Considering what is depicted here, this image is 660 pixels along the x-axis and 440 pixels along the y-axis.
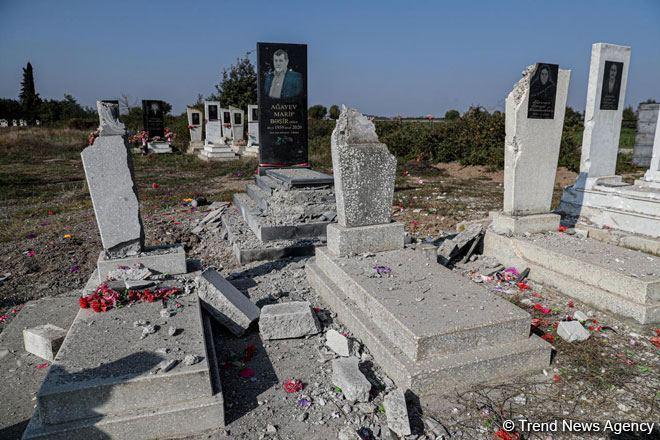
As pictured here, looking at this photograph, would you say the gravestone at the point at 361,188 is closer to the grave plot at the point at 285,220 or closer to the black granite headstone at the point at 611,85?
the grave plot at the point at 285,220

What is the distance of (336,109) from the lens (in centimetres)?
3962

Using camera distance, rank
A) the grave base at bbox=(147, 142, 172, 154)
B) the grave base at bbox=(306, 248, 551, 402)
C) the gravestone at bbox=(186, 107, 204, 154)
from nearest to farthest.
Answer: the grave base at bbox=(306, 248, 551, 402) → the grave base at bbox=(147, 142, 172, 154) → the gravestone at bbox=(186, 107, 204, 154)

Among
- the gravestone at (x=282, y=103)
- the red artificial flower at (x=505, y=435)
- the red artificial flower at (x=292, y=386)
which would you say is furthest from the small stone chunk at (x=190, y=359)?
the gravestone at (x=282, y=103)

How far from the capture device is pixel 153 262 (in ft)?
15.9

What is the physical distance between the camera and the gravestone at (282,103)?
8.38 m

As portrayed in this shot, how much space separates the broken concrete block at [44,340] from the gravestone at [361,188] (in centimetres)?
279

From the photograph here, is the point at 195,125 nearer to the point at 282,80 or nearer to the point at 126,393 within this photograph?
the point at 282,80

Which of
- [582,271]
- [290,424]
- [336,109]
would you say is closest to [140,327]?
[290,424]

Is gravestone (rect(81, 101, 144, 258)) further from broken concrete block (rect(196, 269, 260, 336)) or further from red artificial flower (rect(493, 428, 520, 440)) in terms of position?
red artificial flower (rect(493, 428, 520, 440))

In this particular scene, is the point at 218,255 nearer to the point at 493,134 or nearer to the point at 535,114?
the point at 535,114

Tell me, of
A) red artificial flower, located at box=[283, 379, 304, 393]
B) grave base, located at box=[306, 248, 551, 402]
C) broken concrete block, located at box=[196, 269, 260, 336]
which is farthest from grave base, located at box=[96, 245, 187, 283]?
red artificial flower, located at box=[283, 379, 304, 393]

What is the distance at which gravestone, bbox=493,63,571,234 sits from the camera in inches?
225

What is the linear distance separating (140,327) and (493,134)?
17046mm

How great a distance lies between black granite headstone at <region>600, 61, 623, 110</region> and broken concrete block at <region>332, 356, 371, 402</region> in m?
6.48
